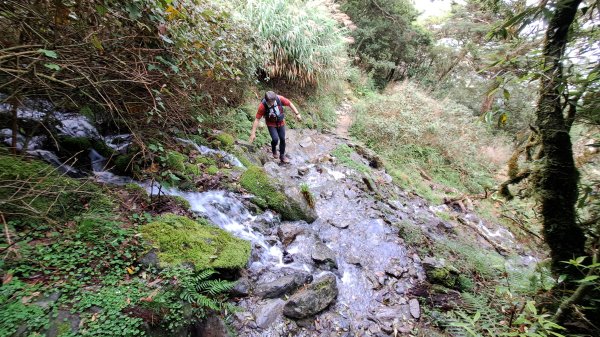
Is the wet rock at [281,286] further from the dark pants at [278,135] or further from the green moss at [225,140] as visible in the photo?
the dark pants at [278,135]

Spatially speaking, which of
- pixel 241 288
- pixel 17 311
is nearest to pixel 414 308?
pixel 241 288

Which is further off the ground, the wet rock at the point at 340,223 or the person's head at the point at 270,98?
the person's head at the point at 270,98

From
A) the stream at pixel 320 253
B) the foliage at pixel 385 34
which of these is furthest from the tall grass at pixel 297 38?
the foliage at pixel 385 34

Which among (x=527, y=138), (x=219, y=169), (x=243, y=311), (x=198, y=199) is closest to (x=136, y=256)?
(x=243, y=311)

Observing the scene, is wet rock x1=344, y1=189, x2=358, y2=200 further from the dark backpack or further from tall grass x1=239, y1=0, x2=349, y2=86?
tall grass x1=239, y1=0, x2=349, y2=86

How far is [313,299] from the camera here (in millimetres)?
3182

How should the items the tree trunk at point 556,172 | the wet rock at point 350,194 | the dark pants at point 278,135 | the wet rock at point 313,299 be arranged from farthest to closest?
1. the dark pants at point 278,135
2. the wet rock at point 350,194
3. the wet rock at point 313,299
4. the tree trunk at point 556,172

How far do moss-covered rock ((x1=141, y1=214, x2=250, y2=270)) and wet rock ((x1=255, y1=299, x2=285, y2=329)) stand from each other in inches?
20.6

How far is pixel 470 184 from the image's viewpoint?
942 cm

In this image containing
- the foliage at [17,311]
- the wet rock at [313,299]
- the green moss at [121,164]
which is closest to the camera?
the foliage at [17,311]

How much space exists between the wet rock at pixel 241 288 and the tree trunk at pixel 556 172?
2.79 meters

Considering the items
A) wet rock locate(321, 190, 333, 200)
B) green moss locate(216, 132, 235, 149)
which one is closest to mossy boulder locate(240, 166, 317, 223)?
wet rock locate(321, 190, 333, 200)

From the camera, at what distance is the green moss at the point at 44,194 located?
2211mm

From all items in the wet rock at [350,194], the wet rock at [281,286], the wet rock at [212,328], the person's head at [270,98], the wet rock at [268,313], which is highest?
the person's head at [270,98]
